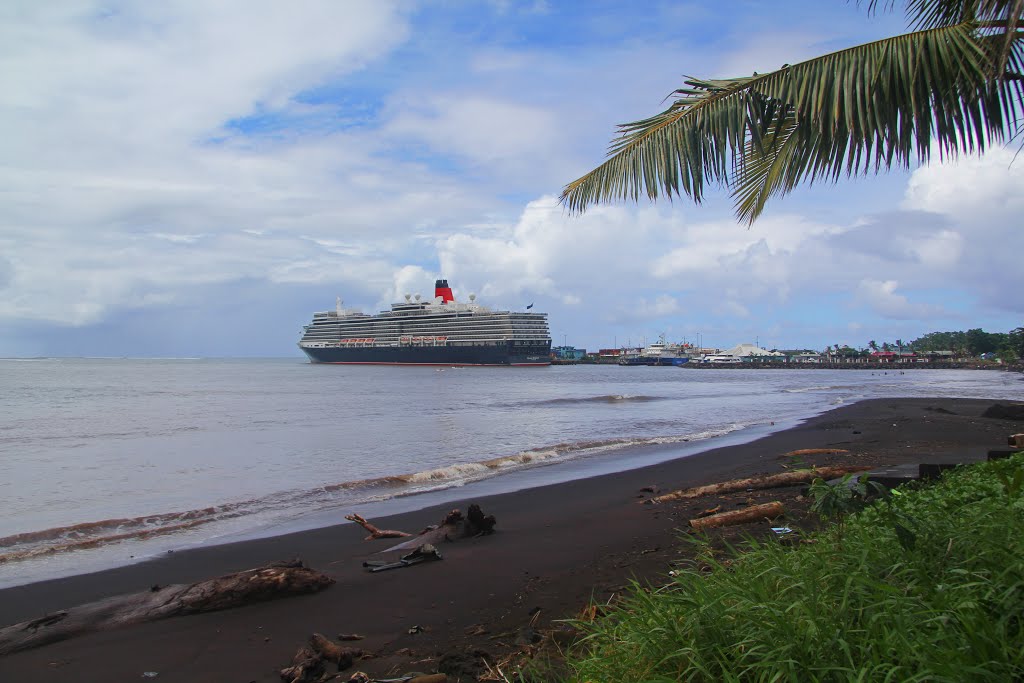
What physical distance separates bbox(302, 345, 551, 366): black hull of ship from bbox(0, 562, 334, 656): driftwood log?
280 feet

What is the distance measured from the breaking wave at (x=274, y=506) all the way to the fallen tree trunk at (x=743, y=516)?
5.45m

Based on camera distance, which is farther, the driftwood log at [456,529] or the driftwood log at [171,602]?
the driftwood log at [456,529]

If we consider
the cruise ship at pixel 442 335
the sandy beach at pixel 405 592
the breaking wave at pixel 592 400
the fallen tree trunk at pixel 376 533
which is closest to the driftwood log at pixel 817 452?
the sandy beach at pixel 405 592

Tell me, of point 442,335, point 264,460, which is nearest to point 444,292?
point 442,335

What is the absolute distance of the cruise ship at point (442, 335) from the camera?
298ft

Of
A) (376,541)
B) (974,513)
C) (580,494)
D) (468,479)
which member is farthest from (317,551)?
(974,513)

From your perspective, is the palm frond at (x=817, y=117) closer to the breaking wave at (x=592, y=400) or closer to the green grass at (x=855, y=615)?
the green grass at (x=855, y=615)

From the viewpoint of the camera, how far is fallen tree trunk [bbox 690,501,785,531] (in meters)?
6.04

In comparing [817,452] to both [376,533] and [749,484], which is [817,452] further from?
[376,533]

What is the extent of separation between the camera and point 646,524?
22.4 ft

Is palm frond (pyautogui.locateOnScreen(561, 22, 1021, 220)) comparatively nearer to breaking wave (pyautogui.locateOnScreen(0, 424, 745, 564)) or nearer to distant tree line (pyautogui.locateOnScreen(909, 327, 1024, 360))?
breaking wave (pyautogui.locateOnScreen(0, 424, 745, 564))

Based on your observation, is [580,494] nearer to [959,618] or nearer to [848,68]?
[848,68]

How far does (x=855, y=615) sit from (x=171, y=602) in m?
4.65

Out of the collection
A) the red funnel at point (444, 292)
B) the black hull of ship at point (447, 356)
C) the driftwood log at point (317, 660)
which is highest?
the red funnel at point (444, 292)
